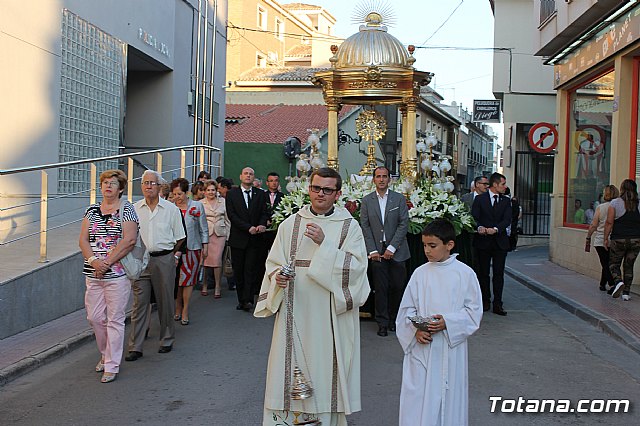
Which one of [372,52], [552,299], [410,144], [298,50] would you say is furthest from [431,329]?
[298,50]

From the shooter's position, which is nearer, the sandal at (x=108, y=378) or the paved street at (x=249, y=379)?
the paved street at (x=249, y=379)

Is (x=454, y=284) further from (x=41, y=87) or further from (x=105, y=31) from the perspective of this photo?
(x=105, y=31)

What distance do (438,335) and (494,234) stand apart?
22.0 ft

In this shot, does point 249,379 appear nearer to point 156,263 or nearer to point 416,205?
point 156,263

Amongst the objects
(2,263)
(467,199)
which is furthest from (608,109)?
(2,263)

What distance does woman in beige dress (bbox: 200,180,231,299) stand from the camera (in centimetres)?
1207

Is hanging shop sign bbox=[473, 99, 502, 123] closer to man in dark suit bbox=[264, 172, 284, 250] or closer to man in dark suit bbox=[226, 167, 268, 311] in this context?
man in dark suit bbox=[264, 172, 284, 250]

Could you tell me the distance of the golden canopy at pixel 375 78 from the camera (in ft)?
43.5

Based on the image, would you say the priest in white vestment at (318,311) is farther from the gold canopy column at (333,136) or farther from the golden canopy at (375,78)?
the gold canopy column at (333,136)

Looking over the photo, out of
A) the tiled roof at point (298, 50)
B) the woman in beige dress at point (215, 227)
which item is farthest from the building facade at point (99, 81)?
the tiled roof at point (298, 50)

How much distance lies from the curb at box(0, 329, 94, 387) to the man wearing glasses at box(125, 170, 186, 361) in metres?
0.67

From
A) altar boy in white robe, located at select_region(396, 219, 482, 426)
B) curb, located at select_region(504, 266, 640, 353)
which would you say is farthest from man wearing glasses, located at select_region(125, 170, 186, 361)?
curb, located at select_region(504, 266, 640, 353)

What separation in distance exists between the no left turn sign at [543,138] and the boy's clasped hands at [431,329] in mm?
14379

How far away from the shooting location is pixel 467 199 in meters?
13.5
